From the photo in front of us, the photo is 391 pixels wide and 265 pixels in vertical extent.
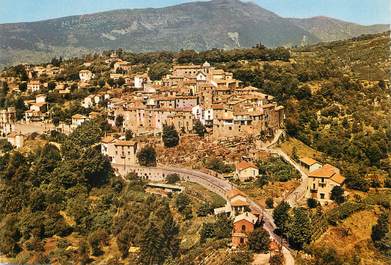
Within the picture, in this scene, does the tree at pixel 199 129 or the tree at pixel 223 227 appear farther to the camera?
the tree at pixel 199 129

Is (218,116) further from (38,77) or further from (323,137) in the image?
(38,77)

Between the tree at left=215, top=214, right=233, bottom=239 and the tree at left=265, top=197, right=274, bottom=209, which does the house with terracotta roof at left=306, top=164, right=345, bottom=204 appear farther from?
the tree at left=215, top=214, right=233, bottom=239

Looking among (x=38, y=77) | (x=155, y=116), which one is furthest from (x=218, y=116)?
(x=38, y=77)

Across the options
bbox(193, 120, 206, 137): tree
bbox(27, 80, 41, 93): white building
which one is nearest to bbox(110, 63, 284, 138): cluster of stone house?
bbox(193, 120, 206, 137): tree

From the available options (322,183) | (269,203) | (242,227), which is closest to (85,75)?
(269,203)

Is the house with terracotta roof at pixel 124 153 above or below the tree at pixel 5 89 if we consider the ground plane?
below

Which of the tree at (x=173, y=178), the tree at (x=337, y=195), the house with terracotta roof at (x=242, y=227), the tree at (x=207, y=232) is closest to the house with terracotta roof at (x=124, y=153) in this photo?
the tree at (x=173, y=178)

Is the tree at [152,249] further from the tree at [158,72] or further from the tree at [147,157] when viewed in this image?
the tree at [158,72]
